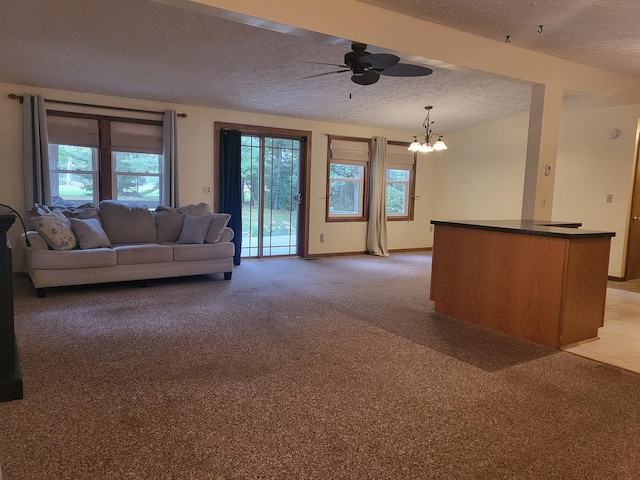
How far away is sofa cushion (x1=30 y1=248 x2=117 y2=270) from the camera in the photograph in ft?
13.8

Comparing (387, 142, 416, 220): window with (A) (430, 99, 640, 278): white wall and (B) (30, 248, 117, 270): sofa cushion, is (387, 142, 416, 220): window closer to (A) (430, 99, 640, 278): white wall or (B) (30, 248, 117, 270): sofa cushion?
(A) (430, 99, 640, 278): white wall

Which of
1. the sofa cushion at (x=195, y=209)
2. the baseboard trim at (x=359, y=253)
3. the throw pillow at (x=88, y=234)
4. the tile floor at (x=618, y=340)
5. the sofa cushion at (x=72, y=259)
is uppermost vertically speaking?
the sofa cushion at (x=195, y=209)

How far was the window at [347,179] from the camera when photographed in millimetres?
7457

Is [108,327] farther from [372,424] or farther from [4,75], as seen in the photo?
[4,75]

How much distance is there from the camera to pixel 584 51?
4.25 meters

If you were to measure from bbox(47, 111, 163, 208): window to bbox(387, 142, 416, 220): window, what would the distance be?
4.11 m

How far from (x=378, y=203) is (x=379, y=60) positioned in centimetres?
449

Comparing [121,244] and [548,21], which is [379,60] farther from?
[121,244]

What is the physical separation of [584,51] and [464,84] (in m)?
1.52

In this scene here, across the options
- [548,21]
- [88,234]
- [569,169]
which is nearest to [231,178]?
[88,234]

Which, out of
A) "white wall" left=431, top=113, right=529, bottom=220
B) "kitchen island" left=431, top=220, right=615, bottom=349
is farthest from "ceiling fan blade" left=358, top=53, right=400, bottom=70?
"white wall" left=431, top=113, right=529, bottom=220

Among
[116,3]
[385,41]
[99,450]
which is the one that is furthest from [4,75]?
[99,450]

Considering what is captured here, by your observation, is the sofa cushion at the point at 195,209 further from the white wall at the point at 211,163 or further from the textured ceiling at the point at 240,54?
the textured ceiling at the point at 240,54

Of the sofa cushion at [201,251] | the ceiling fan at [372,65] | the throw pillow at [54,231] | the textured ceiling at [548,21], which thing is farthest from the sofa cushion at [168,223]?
the textured ceiling at [548,21]
